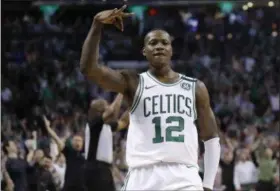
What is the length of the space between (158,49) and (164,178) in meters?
0.95

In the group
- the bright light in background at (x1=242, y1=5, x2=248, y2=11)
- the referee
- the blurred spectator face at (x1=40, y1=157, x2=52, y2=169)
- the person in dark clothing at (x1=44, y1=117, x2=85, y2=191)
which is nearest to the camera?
the referee

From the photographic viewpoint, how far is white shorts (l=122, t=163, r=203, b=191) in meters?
5.61

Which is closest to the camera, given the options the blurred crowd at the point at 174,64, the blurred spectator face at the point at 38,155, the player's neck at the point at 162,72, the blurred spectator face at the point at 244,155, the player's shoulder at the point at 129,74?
the player's shoulder at the point at 129,74

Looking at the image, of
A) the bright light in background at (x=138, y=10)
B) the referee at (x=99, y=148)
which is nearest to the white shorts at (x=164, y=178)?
the referee at (x=99, y=148)

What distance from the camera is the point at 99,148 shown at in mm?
9953

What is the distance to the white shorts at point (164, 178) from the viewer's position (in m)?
5.61

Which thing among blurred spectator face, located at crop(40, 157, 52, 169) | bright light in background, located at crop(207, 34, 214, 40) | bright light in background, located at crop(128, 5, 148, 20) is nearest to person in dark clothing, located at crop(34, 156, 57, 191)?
blurred spectator face, located at crop(40, 157, 52, 169)

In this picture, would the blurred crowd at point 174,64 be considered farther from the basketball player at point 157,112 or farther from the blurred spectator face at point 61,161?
the basketball player at point 157,112

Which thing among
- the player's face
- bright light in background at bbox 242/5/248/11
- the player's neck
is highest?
the player's face

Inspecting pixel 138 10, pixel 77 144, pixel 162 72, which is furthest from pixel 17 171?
pixel 138 10

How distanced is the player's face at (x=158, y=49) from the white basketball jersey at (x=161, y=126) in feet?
0.46

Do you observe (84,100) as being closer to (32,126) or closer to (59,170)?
(32,126)

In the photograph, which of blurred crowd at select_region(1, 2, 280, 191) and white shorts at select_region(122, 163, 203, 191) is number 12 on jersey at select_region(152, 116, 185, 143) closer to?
white shorts at select_region(122, 163, 203, 191)

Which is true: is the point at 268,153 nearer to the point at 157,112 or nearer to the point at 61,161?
the point at 61,161
